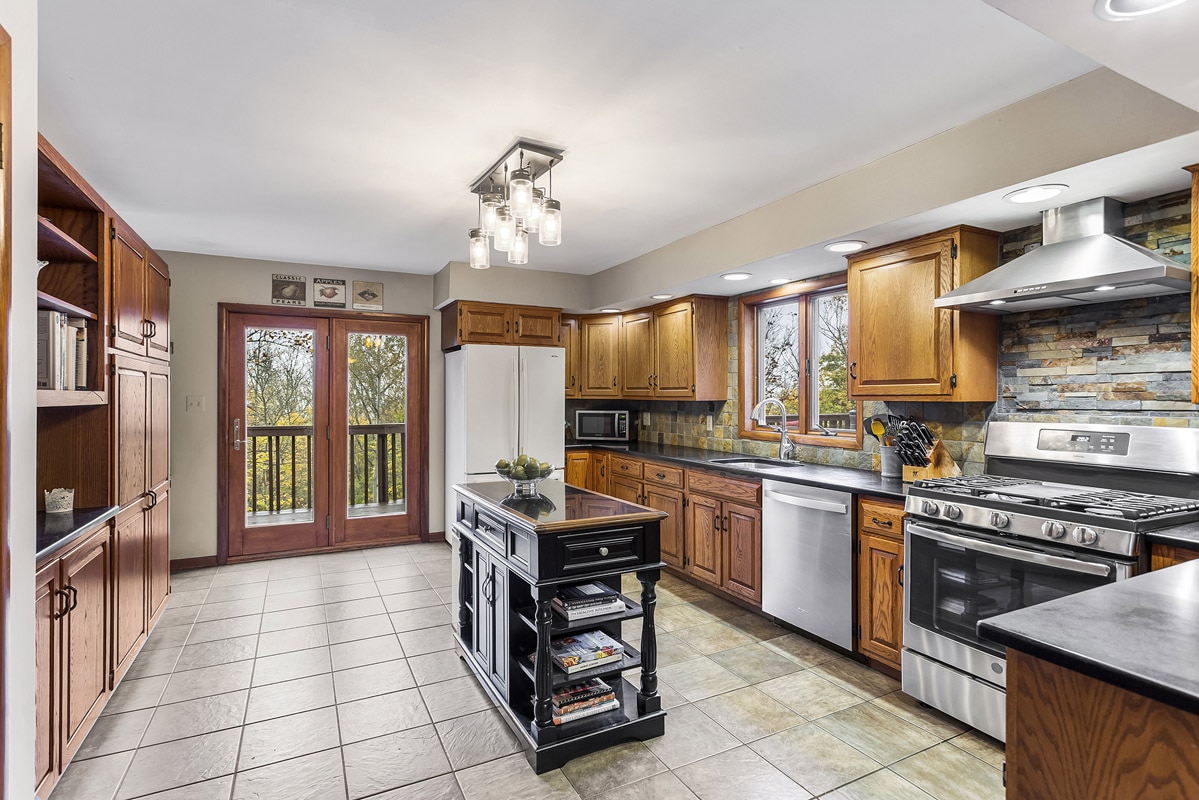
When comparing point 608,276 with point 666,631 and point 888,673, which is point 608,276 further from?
point 888,673

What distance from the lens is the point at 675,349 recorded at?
4.97 meters

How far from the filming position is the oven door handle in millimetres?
2049

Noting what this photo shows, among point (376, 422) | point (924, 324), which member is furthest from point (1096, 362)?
point (376, 422)

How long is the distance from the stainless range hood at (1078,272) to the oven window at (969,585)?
1.03 metres

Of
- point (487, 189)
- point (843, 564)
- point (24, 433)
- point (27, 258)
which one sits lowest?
point (843, 564)

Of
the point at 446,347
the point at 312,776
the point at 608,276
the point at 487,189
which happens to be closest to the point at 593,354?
the point at 608,276

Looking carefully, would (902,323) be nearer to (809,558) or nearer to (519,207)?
(809,558)

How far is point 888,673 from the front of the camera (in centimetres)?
294

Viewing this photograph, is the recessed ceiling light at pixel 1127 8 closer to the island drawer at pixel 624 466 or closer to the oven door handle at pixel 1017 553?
the oven door handle at pixel 1017 553

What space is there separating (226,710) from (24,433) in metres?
1.97

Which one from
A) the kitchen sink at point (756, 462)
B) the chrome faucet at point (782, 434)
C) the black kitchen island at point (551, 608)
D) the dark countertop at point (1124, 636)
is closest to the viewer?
the dark countertop at point (1124, 636)

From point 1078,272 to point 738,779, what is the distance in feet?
7.34

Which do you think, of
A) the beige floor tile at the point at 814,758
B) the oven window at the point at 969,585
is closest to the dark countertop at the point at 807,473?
the oven window at the point at 969,585

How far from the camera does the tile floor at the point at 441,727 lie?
213cm
